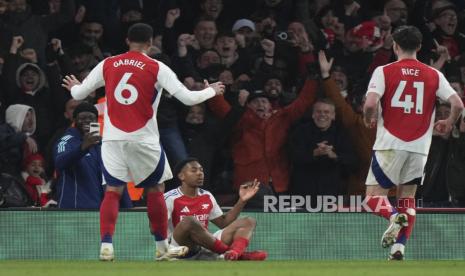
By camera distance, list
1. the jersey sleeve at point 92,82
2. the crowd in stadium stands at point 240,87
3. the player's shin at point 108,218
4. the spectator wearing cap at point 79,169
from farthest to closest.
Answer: the crowd in stadium stands at point 240,87 < the spectator wearing cap at point 79,169 < the jersey sleeve at point 92,82 < the player's shin at point 108,218

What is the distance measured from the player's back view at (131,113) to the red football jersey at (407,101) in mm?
1718

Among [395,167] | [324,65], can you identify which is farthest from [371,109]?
[324,65]

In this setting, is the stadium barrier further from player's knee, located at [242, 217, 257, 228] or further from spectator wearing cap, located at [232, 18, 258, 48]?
spectator wearing cap, located at [232, 18, 258, 48]

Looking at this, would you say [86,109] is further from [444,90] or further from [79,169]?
[444,90]

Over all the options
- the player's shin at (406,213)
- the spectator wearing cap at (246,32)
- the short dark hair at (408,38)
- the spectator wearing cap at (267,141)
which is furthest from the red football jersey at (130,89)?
the spectator wearing cap at (246,32)

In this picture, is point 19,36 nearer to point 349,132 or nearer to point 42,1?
point 42,1

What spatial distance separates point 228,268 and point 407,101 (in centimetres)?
272

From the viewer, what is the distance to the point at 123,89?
43.9 feet

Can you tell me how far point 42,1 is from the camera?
20.1m

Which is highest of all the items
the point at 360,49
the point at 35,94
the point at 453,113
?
the point at 360,49

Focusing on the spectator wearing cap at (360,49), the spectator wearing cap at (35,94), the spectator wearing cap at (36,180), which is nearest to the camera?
the spectator wearing cap at (36,180)

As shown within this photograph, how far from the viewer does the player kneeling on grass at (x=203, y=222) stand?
1462 cm

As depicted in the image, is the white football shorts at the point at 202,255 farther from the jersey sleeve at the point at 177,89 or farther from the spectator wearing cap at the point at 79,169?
the jersey sleeve at the point at 177,89

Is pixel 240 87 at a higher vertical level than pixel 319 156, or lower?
higher
